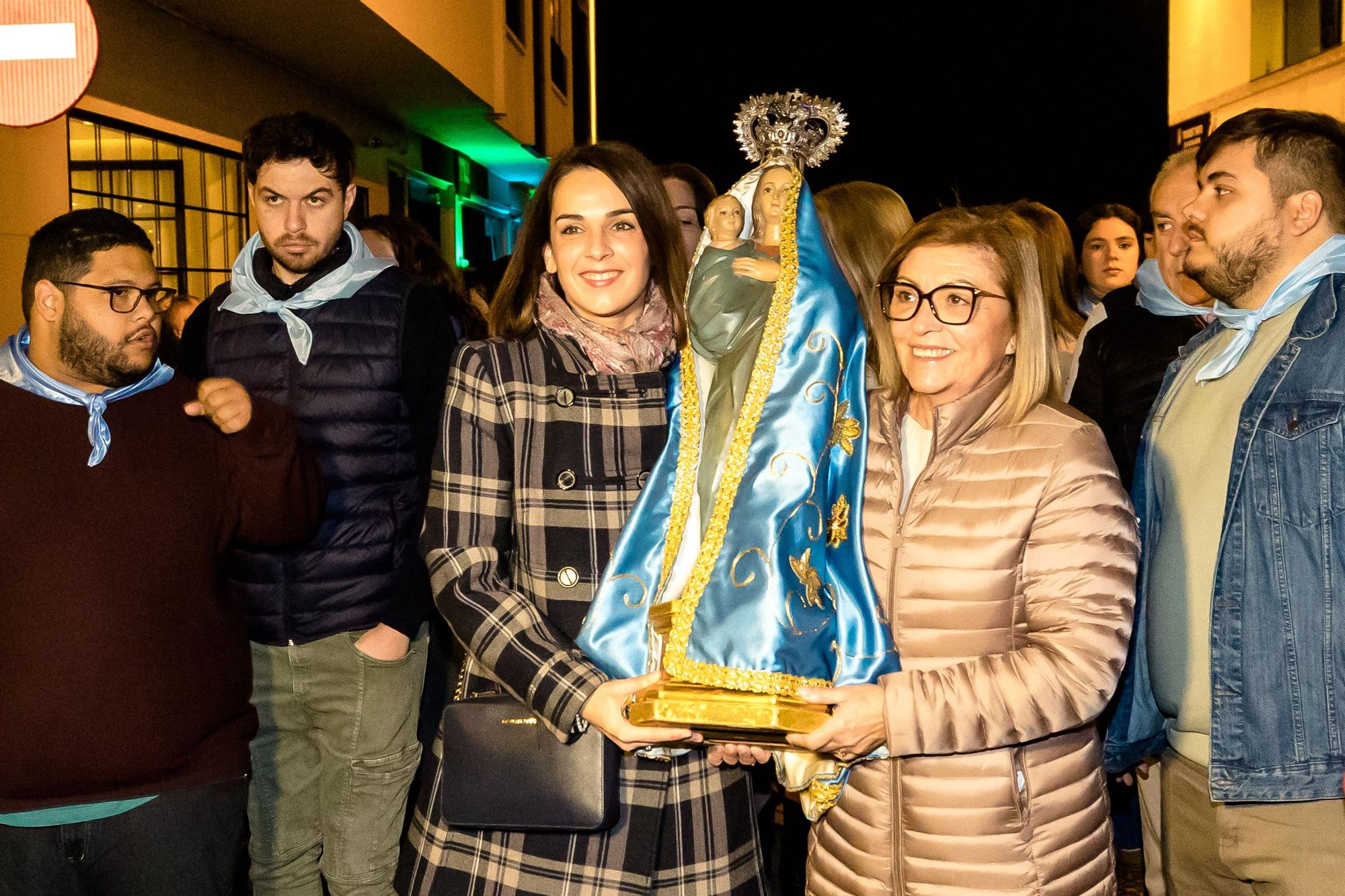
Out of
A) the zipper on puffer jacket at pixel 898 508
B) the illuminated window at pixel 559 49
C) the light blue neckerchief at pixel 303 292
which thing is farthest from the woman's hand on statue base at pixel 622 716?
the illuminated window at pixel 559 49

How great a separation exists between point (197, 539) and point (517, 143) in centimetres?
1633

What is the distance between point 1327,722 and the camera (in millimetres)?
2475

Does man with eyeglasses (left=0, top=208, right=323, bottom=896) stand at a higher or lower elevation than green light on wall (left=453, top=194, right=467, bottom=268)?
lower

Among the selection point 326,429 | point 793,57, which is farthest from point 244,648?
point 793,57

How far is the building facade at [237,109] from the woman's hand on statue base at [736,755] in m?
4.94

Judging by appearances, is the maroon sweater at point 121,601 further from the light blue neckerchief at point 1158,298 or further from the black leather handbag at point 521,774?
the light blue neckerchief at point 1158,298

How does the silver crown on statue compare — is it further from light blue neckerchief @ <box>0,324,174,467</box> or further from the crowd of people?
light blue neckerchief @ <box>0,324,174,467</box>

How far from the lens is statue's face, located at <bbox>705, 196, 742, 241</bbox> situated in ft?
8.25

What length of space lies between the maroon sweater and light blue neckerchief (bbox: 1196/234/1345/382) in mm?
2269

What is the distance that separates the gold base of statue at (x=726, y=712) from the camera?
6.95ft

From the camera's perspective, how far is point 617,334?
261 centimetres

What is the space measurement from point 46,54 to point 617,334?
9.64 ft

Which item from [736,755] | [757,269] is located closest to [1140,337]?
[757,269]

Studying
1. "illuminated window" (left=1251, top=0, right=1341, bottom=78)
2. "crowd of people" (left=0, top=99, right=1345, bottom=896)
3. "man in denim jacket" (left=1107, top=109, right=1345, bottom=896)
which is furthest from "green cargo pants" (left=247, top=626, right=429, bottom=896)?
"illuminated window" (left=1251, top=0, right=1341, bottom=78)
